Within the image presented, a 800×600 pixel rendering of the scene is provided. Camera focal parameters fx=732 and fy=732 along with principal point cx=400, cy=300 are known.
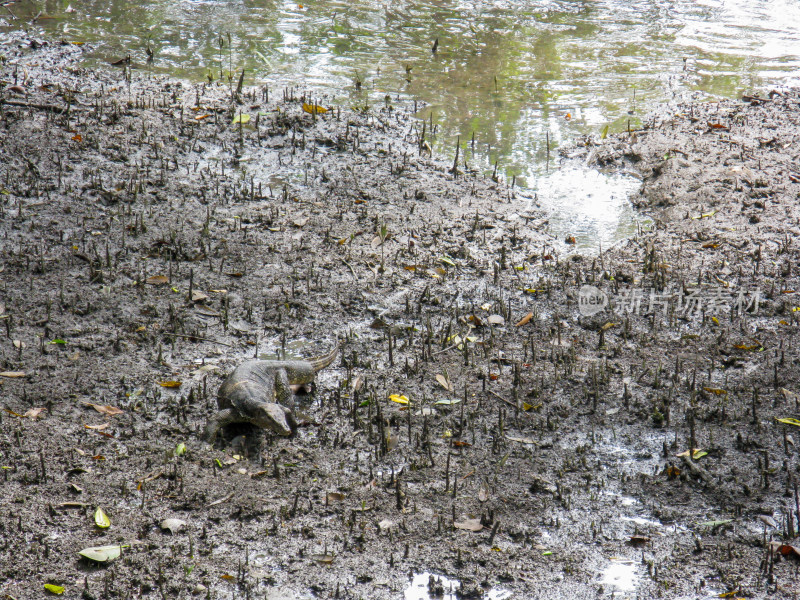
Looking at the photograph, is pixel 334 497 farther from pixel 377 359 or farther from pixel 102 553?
pixel 377 359

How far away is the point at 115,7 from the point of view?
14164mm

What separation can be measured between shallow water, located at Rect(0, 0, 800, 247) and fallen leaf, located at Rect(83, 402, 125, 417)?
5312mm

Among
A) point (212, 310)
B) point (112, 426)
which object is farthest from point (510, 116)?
point (112, 426)

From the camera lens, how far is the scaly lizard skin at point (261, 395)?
515cm

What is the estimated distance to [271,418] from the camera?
201 inches

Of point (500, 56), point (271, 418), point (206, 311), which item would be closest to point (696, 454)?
point (271, 418)

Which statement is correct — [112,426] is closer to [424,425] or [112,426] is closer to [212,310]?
[212,310]

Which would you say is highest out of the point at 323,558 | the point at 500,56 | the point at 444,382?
the point at 500,56

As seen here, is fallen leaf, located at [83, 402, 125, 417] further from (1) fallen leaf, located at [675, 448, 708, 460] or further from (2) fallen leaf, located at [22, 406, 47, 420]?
(1) fallen leaf, located at [675, 448, 708, 460]

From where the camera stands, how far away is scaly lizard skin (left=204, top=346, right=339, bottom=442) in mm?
5152

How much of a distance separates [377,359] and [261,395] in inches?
50.4

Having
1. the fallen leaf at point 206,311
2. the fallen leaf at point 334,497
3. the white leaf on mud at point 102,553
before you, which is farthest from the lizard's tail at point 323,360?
the white leaf on mud at point 102,553

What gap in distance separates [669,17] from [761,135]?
21.3 ft

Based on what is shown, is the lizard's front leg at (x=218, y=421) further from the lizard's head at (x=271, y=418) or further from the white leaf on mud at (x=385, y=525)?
the white leaf on mud at (x=385, y=525)
